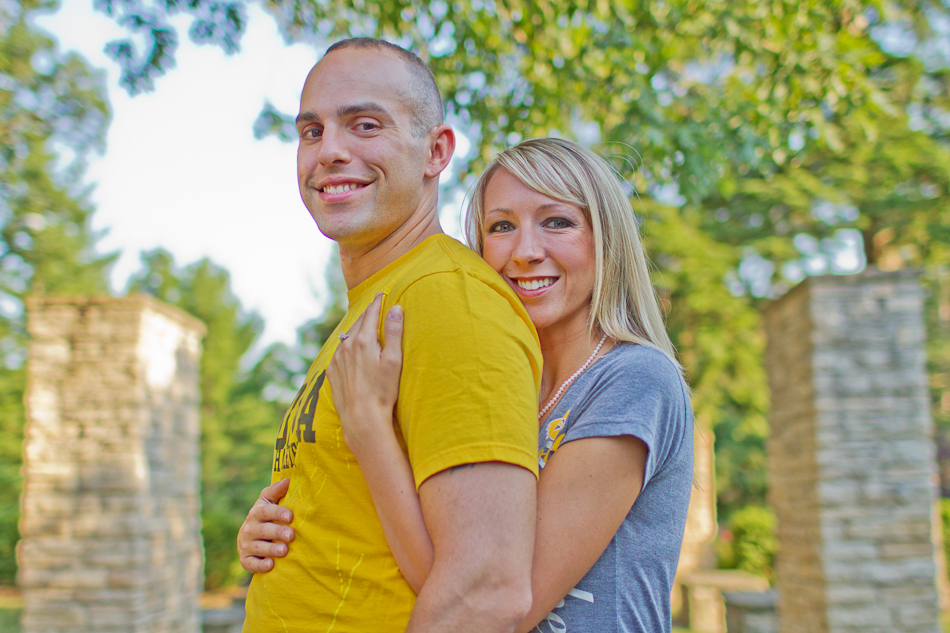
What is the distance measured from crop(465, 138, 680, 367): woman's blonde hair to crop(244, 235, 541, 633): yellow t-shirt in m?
0.45

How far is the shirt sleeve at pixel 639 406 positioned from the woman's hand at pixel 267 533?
0.55 metres

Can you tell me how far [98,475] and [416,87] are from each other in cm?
515

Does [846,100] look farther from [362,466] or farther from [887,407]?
[362,466]

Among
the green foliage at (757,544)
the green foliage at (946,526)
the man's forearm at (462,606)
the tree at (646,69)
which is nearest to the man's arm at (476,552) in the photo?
the man's forearm at (462,606)

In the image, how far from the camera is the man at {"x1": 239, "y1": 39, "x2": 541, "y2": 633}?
112 centimetres

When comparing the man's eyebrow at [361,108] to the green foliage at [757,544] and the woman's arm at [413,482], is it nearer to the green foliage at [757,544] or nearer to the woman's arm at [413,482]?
the woman's arm at [413,482]

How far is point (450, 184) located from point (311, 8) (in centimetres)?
169

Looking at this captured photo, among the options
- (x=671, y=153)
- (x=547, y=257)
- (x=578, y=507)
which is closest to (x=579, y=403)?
(x=578, y=507)

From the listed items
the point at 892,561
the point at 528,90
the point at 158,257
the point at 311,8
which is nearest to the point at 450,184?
the point at 528,90

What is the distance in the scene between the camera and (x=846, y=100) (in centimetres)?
503

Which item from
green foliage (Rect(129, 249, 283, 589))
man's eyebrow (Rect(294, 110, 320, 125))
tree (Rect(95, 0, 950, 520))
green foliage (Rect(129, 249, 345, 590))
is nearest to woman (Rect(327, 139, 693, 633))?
man's eyebrow (Rect(294, 110, 320, 125))

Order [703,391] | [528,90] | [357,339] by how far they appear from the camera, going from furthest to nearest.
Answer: [703,391] → [528,90] → [357,339]

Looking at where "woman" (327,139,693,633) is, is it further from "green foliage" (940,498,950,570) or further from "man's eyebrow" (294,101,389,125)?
"green foliage" (940,498,950,570)

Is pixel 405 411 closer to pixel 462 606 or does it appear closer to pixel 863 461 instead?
pixel 462 606
